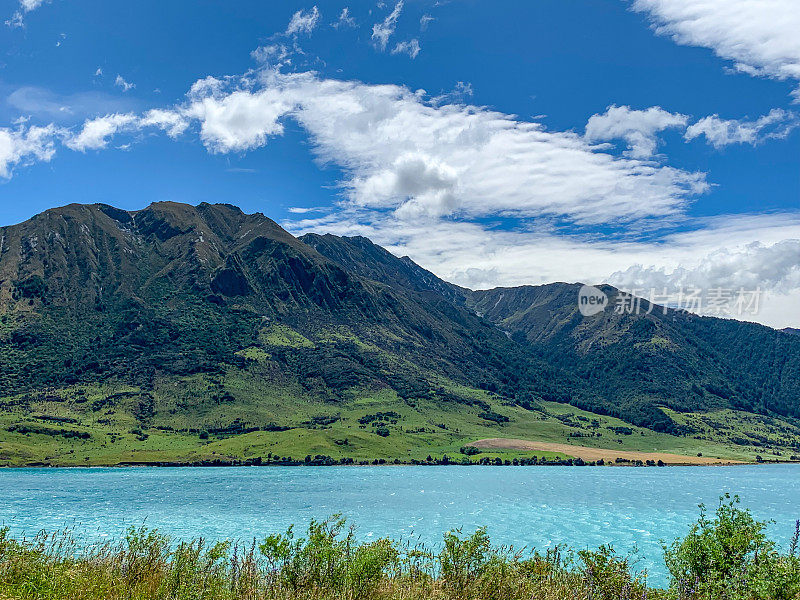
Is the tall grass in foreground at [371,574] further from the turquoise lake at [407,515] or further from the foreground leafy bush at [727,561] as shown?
the turquoise lake at [407,515]

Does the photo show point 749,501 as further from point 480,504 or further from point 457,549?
point 457,549

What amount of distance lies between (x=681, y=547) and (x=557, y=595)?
900 cm

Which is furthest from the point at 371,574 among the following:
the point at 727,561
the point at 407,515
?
the point at 407,515

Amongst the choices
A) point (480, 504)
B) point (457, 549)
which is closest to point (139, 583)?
point (457, 549)

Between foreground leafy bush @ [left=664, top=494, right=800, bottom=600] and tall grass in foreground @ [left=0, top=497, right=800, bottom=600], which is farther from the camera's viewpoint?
tall grass in foreground @ [left=0, top=497, right=800, bottom=600]

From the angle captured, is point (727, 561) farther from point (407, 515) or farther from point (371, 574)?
point (407, 515)

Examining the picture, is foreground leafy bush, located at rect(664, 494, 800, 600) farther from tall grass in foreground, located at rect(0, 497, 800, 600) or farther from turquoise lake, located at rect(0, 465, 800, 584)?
turquoise lake, located at rect(0, 465, 800, 584)

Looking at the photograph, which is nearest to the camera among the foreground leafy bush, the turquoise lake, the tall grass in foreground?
Result: the foreground leafy bush

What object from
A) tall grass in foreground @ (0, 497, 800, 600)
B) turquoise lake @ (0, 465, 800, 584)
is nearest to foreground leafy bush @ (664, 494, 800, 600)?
tall grass in foreground @ (0, 497, 800, 600)

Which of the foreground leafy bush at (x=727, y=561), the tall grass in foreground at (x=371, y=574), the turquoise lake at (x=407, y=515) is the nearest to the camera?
the foreground leafy bush at (x=727, y=561)

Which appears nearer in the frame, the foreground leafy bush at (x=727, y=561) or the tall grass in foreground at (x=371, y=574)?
the foreground leafy bush at (x=727, y=561)

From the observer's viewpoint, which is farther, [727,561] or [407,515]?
[407,515]

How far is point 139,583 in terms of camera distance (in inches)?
1223

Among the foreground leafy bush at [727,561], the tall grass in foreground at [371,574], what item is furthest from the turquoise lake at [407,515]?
the tall grass in foreground at [371,574]
